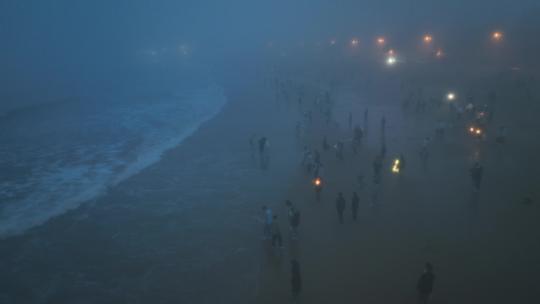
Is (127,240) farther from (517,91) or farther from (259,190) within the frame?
(517,91)

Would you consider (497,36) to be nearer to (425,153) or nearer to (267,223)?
(425,153)

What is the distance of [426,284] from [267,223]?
561cm

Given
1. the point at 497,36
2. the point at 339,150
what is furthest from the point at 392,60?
the point at 339,150

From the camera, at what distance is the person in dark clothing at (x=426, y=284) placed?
8.96 meters

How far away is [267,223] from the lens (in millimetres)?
12758

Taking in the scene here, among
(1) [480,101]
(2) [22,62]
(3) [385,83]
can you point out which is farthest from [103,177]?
(2) [22,62]

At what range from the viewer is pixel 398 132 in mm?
24734

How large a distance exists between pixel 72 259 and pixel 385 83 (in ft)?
125

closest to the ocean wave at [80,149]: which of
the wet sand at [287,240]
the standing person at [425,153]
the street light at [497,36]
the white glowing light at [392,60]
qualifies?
the wet sand at [287,240]

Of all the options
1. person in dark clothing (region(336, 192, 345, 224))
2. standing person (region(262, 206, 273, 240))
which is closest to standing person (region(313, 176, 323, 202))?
person in dark clothing (region(336, 192, 345, 224))

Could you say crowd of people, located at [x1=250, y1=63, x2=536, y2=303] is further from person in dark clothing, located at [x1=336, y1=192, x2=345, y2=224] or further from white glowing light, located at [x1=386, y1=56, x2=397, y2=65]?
white glowing light, located at [x1=386, y1=56, x2=397, y2=65]

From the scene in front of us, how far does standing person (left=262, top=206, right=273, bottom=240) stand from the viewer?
1245 cm

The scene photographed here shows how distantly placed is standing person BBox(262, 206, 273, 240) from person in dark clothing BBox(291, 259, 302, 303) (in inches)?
123

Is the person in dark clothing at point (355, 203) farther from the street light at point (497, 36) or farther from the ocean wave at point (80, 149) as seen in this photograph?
the street light at point (497, 36)
